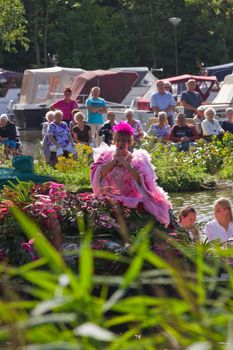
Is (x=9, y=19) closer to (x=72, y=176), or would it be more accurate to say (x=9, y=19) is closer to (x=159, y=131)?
(x=159, y=131)

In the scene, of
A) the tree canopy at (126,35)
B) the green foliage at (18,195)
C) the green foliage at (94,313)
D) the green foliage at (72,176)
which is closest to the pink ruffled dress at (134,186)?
the green foliage at (18,195)

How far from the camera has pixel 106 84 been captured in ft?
144

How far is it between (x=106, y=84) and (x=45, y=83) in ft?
13.2

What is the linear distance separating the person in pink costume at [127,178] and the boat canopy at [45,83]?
35.9 m

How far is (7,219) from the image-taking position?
9312 mm

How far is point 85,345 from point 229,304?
693mm

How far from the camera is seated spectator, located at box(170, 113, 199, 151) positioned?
22281 mm

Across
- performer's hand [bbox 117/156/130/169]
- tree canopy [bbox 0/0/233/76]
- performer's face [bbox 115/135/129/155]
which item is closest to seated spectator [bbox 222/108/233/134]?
performer's face [bbox 115/135/129/155]

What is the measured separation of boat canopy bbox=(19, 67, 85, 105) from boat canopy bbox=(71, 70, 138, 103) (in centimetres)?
232

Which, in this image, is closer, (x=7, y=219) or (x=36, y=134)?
(x=7, y=219)

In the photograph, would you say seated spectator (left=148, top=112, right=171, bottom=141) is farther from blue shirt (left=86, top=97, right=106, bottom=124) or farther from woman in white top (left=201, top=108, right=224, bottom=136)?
blue shirt (left=86, top=97, right=106, bottom=124)

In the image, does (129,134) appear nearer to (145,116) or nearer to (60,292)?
(60,292)

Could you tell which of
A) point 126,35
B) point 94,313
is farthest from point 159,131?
point 126,35

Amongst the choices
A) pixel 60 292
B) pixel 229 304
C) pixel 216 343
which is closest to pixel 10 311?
pixel 60 292
